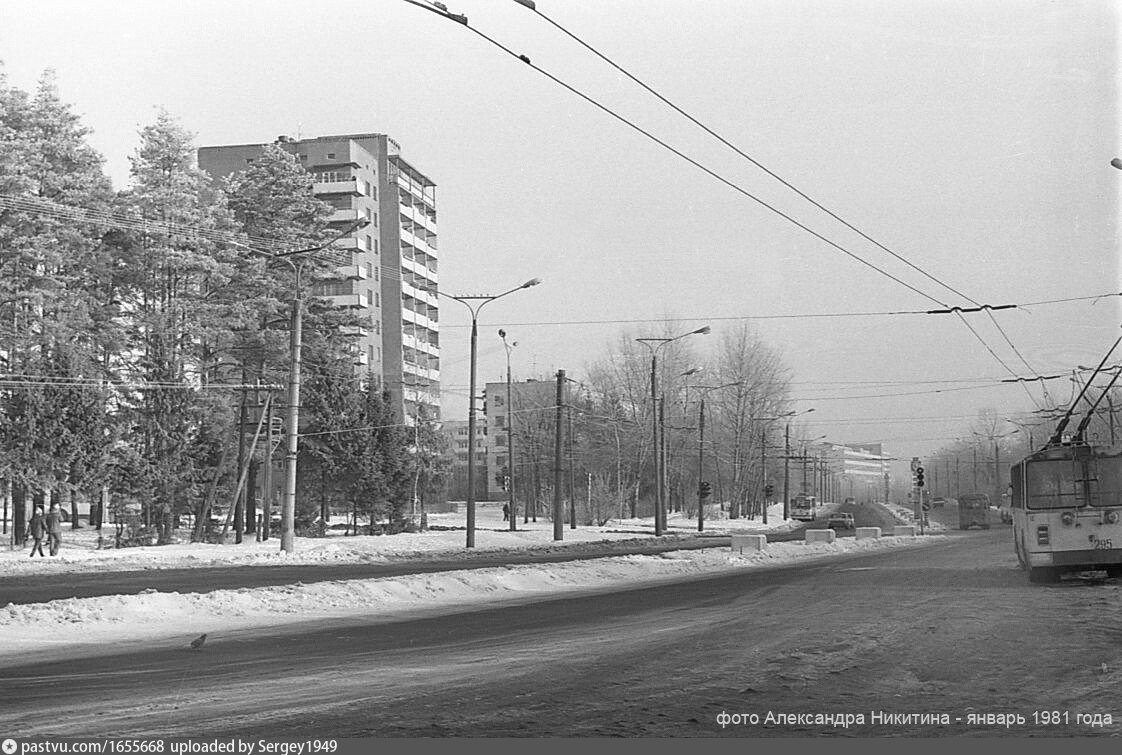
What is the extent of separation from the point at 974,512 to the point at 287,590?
6279 centimetres

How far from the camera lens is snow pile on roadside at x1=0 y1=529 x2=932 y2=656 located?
15664 mm

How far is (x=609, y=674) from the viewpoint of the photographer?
36.5ft

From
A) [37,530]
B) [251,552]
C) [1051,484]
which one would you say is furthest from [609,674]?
[37,530]

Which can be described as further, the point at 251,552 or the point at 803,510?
the point at 803,510

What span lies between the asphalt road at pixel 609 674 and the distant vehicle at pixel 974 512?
58.7 meters

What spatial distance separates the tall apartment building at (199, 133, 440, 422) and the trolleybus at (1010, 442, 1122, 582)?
218 ft

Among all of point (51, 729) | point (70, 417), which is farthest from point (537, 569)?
point (70, 417)

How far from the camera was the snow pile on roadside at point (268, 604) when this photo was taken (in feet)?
51.4

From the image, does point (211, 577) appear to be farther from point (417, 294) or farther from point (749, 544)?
point (417, 294)

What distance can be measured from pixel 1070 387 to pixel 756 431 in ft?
205

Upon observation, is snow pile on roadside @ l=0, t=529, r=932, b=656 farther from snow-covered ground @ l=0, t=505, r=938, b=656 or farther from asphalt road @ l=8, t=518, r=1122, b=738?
asphalt road @ l=8, t=518, r=1122, b=738

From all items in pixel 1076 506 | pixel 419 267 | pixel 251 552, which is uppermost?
pixel 419 267

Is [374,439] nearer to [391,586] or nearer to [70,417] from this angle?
[70,417]

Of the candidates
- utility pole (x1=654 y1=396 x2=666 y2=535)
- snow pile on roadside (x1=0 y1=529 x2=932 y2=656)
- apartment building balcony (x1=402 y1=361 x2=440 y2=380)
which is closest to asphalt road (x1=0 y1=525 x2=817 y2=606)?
snow pile on roadside (x1=0 y1=529 x2=932 y2=656)
